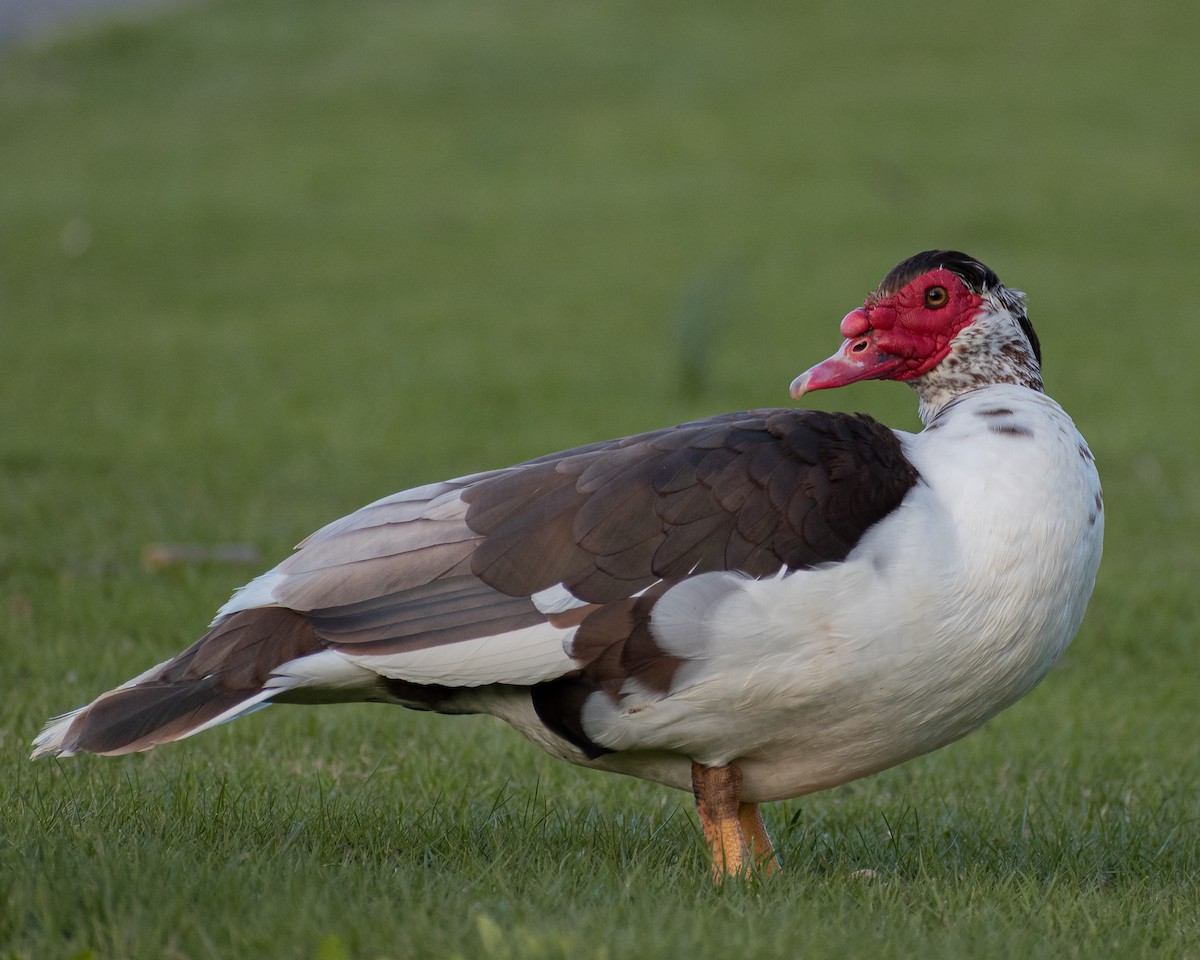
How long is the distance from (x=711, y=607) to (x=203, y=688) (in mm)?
1068

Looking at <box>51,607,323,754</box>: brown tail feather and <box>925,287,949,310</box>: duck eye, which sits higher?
<box>925,287,949,310</box>: duck eye

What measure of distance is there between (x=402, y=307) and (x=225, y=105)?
33.7 ft

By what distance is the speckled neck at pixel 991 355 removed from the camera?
149 inches

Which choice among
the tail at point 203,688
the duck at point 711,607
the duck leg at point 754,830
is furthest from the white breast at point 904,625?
the tail at point 203,688

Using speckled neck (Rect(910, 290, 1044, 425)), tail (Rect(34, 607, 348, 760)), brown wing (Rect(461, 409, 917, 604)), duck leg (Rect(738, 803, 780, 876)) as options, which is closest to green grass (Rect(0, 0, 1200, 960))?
duck leg (Rect(738, 803, 780, 876))

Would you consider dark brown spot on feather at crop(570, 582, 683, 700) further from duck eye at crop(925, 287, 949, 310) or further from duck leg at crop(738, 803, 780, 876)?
Result: duck eye at crop(925, 287, 949, 310)

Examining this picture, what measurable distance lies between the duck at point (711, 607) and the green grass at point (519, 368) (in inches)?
12.2

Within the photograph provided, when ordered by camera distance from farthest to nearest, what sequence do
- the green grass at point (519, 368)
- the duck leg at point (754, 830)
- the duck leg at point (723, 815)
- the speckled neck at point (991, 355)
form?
the speckled neck at point (991, 355) < the duck leg at point (754, 830) < the duck leg at point (723, 815) < the green grass at point (519, 368)

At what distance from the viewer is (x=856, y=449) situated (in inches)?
131

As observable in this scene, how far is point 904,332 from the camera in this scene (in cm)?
383

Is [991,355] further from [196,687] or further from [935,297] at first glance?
[196,687]

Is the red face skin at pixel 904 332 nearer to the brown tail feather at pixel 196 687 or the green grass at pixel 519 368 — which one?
the green grass at pixel 519 368

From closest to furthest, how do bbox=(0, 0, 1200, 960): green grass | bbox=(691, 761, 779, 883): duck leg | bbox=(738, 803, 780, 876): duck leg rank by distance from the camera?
bbox=(0, 0, 1200, 960): green grass → bbox=(691, 761, 779, 883): duck leg → bbox=(738, 803, 780, 876): duck leg

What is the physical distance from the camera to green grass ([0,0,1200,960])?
3139 millimetres
